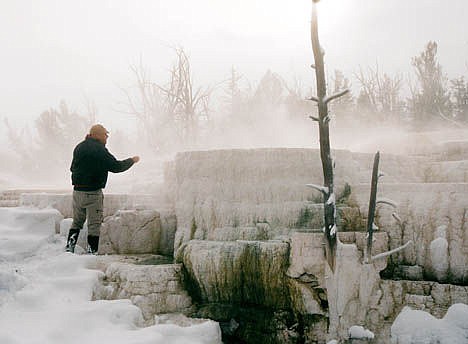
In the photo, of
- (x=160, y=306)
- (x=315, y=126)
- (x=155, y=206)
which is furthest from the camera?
(x=315, y=126)

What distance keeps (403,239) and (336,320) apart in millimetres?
1370

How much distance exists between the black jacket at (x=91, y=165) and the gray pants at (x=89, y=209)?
9cm

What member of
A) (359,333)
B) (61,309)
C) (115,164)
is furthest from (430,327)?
(115,164)

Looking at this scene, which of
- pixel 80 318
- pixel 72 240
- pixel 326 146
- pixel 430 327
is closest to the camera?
pixel 80 318

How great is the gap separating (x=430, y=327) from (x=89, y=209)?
180 inches

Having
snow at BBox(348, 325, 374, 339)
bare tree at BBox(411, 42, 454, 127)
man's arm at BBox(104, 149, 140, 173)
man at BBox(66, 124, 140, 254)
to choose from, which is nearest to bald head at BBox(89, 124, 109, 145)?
man at BBox(66, 124, 140, 254)

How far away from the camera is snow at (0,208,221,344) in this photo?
392 cm

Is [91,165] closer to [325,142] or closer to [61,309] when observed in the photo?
[61,309]

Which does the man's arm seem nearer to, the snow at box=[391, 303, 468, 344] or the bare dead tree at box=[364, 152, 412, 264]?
the bare dead tree at box=[364, 152, 412, 264]

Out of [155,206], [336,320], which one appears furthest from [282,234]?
[155,206]

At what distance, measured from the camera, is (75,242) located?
582cm

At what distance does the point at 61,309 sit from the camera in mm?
4340

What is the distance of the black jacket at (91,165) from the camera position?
5.68 metres

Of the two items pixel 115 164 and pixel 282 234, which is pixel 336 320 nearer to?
pixel 282 234
